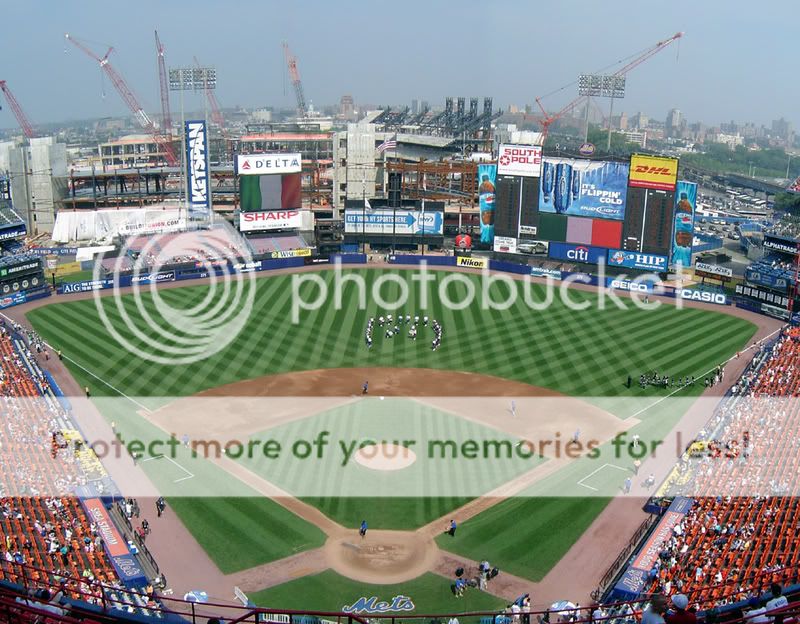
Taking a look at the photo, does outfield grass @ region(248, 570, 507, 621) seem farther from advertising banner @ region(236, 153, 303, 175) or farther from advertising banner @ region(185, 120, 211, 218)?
advertising banner @ region(185, 120, 211, 218)

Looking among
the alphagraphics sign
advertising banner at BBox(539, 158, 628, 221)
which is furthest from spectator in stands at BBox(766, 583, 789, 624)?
advertising banner at BBox(539, 158, 628, 221)

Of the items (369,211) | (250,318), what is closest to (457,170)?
(369,211)

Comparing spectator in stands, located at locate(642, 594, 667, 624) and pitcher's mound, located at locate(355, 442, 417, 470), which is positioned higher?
spectator in stands, located at locate(642, 594, 667, 624)

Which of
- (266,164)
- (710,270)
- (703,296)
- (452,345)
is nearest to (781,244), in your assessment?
(710,270)

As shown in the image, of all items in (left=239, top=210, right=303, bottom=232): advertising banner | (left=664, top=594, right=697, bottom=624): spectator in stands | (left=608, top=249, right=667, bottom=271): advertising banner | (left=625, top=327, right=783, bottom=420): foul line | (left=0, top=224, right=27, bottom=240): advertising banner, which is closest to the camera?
(left=664, top=594, right=697, bottom=624): spectator in stands

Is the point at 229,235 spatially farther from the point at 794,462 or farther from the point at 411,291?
the point at 794,462

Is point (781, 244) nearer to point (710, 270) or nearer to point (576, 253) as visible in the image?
point (710, 270)
